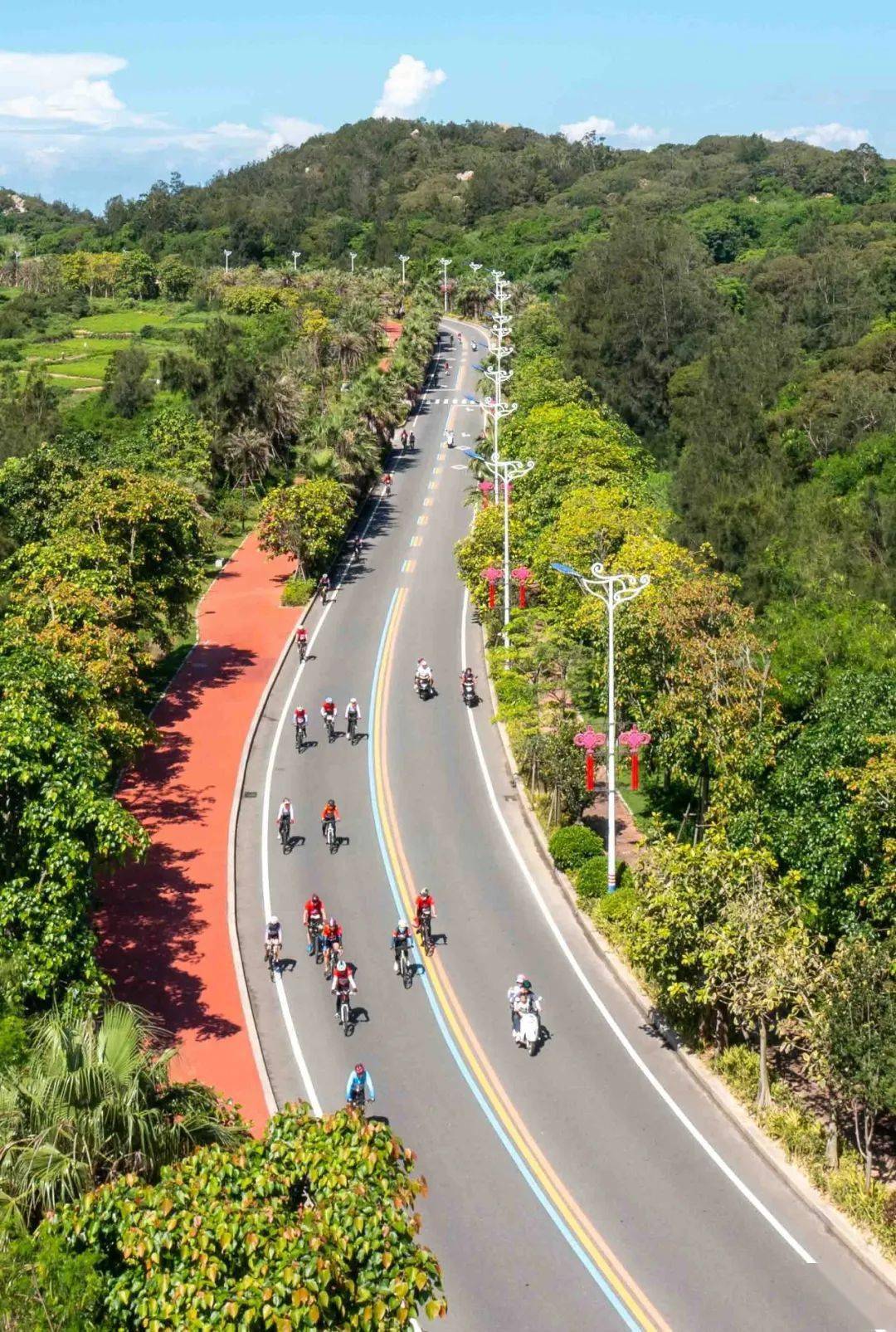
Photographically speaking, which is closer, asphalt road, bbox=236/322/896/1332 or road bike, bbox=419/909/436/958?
asphalt road, bbox=236/322/896/1332

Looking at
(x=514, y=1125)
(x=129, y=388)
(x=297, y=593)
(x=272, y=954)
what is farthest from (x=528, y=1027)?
(x=129, y=388)

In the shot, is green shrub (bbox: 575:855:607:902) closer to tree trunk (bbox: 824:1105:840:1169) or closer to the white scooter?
the white scooter

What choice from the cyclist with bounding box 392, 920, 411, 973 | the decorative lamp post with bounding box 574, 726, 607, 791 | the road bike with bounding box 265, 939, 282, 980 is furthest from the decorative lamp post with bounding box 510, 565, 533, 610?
the road bike with bounding box 265, 939, 282, 980

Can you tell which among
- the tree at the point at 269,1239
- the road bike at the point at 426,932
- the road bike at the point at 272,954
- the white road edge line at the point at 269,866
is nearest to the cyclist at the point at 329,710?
the white road edge line at the point at 269,866

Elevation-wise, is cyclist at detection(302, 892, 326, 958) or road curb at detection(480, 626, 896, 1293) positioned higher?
cyclist at detection(302, 892, 326, 958)

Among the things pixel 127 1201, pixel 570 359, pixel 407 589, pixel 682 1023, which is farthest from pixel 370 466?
pixel 127 1201

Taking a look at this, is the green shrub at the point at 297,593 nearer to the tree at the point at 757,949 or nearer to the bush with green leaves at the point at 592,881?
the bush with green leaves at the point at 592,881

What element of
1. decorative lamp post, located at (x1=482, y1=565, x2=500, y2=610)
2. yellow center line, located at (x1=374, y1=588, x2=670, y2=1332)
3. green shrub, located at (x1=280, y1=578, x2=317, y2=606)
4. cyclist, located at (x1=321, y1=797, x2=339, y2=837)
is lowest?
yellow center line, located at (x1=374, y1=588, x2=670, y2=1332)
